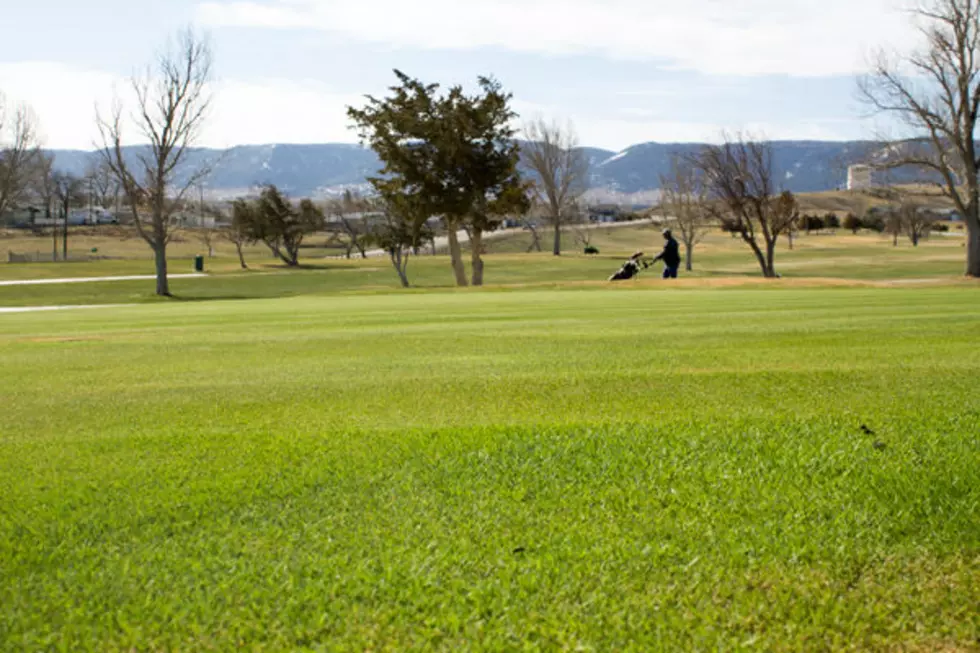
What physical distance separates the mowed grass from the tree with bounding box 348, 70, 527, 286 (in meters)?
44.9

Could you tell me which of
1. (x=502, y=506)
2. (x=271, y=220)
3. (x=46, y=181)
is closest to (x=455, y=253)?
(x=271, y=220)

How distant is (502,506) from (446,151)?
159 ft

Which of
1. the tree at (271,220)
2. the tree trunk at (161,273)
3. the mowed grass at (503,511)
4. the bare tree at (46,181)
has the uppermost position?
the bare tree at (46,181)

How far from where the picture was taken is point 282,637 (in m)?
2.70

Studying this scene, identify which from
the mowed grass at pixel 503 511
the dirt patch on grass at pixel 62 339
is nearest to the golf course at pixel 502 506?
the mowed grass at pixel 503 511

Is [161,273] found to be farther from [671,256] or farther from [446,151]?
Result: [671,256]

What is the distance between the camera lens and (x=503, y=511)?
374 centimetres

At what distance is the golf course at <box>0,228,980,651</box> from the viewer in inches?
110

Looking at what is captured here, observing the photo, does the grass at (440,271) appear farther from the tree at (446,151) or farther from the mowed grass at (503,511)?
the mowed grass at (503,511)

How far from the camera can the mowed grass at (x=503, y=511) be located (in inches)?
110

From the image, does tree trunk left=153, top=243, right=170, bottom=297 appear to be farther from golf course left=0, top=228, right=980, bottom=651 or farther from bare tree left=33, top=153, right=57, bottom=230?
bare tree left=33, top=153, right=57, bottom=230

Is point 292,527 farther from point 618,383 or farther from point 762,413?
point 618,383

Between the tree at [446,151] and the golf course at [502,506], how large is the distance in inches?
1736

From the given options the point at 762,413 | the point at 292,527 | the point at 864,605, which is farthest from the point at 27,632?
the point at 762,413
